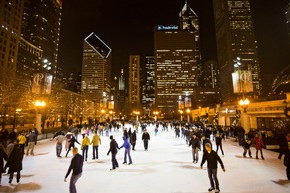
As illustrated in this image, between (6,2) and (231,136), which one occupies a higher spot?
(6,2)

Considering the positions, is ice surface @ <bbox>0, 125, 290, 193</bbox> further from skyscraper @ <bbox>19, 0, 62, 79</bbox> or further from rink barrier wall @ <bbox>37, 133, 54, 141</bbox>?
skyscraper @ <bbox>19, 0, 62, 79</bbox>

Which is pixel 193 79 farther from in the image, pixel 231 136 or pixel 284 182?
pixel 284 182

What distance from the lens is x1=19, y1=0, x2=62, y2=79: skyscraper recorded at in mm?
121250

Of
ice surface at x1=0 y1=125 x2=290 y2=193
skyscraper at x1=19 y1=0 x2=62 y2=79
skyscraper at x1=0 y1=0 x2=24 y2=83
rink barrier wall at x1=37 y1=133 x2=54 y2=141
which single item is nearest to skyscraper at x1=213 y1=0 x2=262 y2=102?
skyscraper at x1=19 y1=0 x2=62 y2=79

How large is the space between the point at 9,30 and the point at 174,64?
134387 millimetres

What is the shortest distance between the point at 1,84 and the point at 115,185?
25865 millimetres

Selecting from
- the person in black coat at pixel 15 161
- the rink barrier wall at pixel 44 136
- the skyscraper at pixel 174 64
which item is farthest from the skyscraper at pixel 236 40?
the person in black coat at pixel 15 161

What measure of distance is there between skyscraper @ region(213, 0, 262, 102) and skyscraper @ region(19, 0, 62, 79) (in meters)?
149

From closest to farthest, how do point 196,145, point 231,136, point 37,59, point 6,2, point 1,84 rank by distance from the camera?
point 196,145 < point 231,136 < point 1,84 < point 6,2 < point 37,59

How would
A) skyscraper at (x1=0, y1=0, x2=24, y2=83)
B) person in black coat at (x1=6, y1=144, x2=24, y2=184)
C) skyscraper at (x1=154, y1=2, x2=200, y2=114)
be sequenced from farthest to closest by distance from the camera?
skyscraper at (x1=154, y1=2, x2=200, y2=114) → skyscraper at (x1=0, y1=0, x2=24, y2=83) → person in black coat at (x1=6, y1=144, x2=24, y2=184)

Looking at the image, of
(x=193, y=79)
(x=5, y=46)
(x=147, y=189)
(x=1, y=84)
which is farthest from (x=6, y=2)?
(x=193, y=79)

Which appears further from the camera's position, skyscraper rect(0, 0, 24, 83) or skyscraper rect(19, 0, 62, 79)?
Result: skyscraper rect(19, 0, 62, 79)

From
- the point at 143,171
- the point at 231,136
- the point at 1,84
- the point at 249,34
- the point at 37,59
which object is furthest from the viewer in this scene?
the point at 249,34

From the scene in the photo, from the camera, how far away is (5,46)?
65188mm
